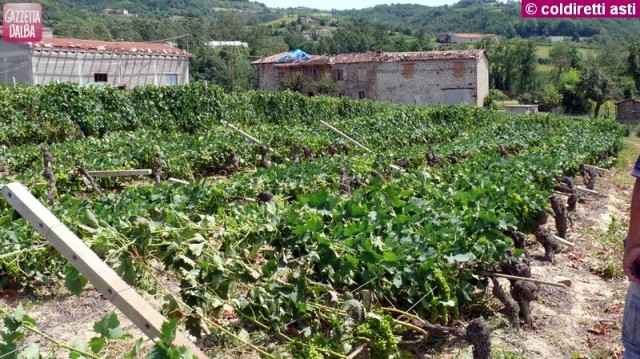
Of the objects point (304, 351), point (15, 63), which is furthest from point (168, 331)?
point (15, 63)

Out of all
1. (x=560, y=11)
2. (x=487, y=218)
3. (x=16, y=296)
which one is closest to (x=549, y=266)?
(x=487, y=218)

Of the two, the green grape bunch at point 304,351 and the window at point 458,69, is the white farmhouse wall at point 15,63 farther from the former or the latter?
the window at point 458,69

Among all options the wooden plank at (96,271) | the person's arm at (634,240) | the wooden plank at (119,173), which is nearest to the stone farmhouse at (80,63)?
the wooden plank at (119,173)

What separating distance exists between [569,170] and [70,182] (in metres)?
9.61

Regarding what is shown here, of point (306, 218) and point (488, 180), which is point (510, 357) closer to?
point (306, 218)

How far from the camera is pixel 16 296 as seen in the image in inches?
230

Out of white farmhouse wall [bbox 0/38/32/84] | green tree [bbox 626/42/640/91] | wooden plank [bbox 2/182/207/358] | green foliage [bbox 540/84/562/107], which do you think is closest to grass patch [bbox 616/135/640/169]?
wooden plank [bbox 2/182/207/358]

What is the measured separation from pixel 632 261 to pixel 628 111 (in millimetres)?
49770

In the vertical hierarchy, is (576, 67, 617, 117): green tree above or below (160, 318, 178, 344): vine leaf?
below

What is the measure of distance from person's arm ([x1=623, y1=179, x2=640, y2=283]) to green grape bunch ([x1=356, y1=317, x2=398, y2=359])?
149 cm

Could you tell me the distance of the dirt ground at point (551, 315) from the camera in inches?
199

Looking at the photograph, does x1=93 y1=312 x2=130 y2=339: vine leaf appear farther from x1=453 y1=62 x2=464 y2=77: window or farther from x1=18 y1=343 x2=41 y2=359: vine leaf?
x1=453 y1=62 x2=464 y2=77: window

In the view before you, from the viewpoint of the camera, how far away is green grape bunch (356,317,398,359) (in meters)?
3.89

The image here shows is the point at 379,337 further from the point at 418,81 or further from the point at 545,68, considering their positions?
the point at 545,68
